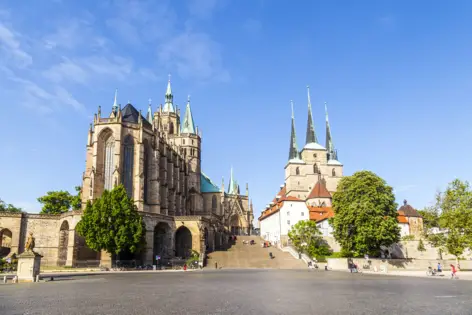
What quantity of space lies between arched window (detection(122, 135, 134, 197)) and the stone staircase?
15311 mm

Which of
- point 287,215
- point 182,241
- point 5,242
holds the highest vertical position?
point 287,215

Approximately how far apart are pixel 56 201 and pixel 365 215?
5242cm

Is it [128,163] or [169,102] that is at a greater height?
[169,102]

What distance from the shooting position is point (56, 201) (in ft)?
230

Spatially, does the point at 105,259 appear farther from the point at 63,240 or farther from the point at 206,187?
the point at 206,187

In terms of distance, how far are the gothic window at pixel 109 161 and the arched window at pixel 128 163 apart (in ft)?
5.54

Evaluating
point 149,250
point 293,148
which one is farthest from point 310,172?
point 149,250

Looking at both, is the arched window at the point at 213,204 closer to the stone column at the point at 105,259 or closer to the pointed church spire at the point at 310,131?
the pointed church spire at the point at 310,131

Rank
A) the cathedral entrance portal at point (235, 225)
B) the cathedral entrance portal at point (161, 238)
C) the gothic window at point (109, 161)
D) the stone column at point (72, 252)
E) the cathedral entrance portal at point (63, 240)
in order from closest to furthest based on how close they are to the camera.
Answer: the stone column at point (72, 252) < the cathedral entrance portal at point (63, 240) < the cathedral entrance portal at point (161, 238) < the gothic window at point (109, 161) < the cathedral entrance portal at point (235, 225)

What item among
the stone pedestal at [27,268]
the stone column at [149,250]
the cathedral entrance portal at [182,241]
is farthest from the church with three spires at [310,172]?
the stone pedestal at [27,268]

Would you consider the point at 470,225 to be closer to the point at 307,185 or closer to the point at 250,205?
the point at 307,185

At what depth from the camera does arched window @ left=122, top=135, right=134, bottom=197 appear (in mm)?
57281

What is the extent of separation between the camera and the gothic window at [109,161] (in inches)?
2208

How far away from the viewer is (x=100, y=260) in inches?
1884
